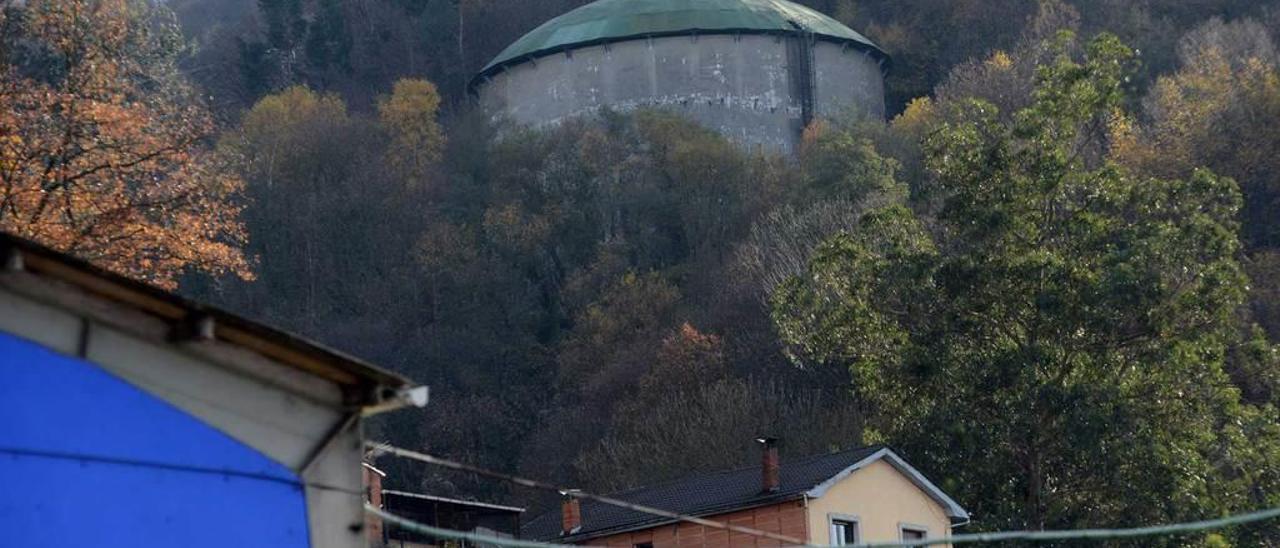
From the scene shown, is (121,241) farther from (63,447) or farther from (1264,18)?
(1264,18)

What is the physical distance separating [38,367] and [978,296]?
29.4 meters

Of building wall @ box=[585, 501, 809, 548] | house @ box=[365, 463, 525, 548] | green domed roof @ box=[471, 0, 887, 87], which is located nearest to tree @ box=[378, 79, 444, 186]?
green domed roof @ box=[471, 0, 887, 87]

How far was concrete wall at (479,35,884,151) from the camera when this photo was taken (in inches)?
2916

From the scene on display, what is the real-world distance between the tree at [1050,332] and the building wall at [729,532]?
457 centimetres

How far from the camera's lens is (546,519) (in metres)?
41.5

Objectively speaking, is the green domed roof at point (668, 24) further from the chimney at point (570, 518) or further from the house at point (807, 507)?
the house at point (807, 507)

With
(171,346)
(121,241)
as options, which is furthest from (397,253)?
(171,346)

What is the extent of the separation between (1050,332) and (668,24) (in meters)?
37.1

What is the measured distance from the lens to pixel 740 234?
67625 mm

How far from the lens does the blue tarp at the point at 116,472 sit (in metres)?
11.7

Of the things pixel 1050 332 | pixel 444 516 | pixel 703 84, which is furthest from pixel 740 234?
pixel 1050 332

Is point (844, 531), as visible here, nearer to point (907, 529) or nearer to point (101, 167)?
point (907, 529)

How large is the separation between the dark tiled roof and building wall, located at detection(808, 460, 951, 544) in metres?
0.38

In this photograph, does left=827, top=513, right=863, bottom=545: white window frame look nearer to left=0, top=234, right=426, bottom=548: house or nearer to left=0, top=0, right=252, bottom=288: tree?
left=0, top=0, right=252, bottom=288: tree
